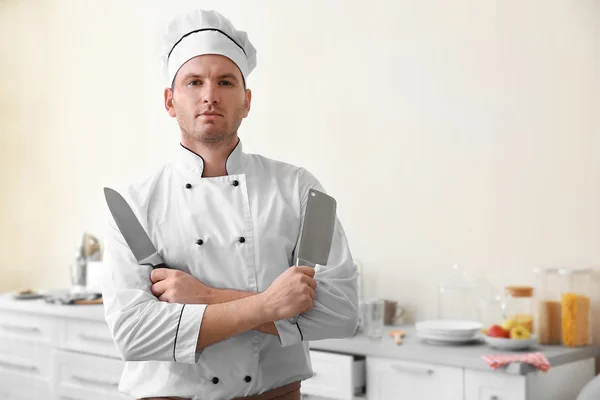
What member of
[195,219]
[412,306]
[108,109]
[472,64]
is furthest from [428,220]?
[108,109]

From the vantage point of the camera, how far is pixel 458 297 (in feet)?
9.45

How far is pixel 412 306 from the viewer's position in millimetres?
3049

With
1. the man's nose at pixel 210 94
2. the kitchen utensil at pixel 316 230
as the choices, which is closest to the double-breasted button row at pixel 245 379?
the kitchen utensil at pixel 316 230

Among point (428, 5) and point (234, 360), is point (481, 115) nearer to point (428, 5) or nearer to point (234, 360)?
point (428, 5)

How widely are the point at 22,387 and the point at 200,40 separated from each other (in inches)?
106

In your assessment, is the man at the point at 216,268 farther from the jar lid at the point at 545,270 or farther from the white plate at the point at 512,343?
the jar lid at the point at 545,270

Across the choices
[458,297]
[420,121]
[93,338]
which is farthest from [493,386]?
[93,338]

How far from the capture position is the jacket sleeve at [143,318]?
151 cm

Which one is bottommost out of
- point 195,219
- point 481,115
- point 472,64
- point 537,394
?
point 537,394

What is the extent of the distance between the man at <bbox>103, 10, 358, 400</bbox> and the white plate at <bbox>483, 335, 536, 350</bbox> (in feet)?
2.99

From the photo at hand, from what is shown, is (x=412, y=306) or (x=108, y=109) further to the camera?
(x=108, y=109)

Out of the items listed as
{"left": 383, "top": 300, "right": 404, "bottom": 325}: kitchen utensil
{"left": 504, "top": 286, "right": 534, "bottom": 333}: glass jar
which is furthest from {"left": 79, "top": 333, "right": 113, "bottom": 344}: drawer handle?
{"left": 504, "top": 286, "right": 534, "bottom": 333}: glass jar

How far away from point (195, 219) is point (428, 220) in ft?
5.02

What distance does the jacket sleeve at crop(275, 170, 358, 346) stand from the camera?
5.23ft
